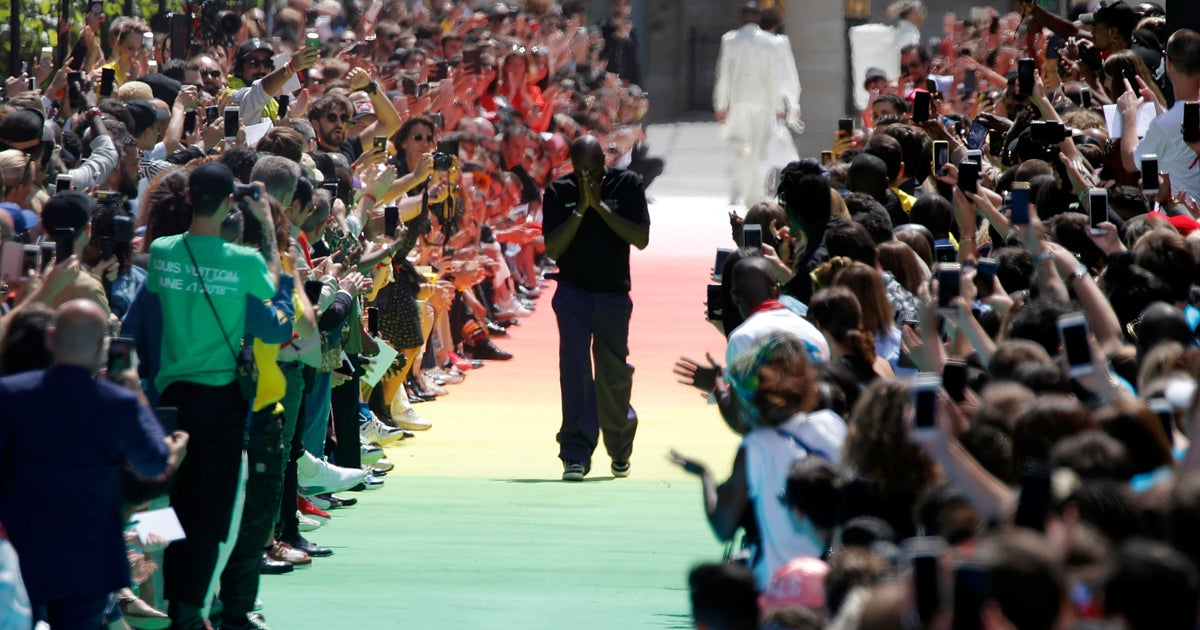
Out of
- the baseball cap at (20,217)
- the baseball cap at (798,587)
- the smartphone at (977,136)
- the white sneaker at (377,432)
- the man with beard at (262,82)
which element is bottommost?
the white sneaker at (377,432)

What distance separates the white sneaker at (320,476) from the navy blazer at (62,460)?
412cm

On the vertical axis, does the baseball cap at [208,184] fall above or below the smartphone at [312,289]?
above

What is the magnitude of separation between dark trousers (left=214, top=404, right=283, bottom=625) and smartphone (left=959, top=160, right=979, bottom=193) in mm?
3099

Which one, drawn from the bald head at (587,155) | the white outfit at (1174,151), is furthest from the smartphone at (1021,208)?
the bald head at (587,155)

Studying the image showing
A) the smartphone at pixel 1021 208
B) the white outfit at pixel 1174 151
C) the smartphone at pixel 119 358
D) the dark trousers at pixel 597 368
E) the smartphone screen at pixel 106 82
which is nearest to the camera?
the smartphone at pixel 119 358

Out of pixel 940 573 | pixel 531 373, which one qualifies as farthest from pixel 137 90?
pixel 940 573

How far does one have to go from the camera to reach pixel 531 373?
647 inches

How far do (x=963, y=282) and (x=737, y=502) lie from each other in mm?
1138

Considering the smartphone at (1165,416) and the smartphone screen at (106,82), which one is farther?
the smartphone screen at (106,82)

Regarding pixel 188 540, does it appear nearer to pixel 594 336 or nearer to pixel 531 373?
pixel 594 336

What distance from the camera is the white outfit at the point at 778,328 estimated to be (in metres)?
6.98

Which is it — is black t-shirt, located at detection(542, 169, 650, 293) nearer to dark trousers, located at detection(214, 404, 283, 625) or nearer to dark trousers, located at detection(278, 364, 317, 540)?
dark trousers, located at detection(278, 364, 317, 540)

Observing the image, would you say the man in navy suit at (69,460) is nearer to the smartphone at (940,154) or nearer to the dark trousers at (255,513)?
the dark trousers at (255,513)

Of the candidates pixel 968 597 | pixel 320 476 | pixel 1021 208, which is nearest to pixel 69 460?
pixel 1021 208
